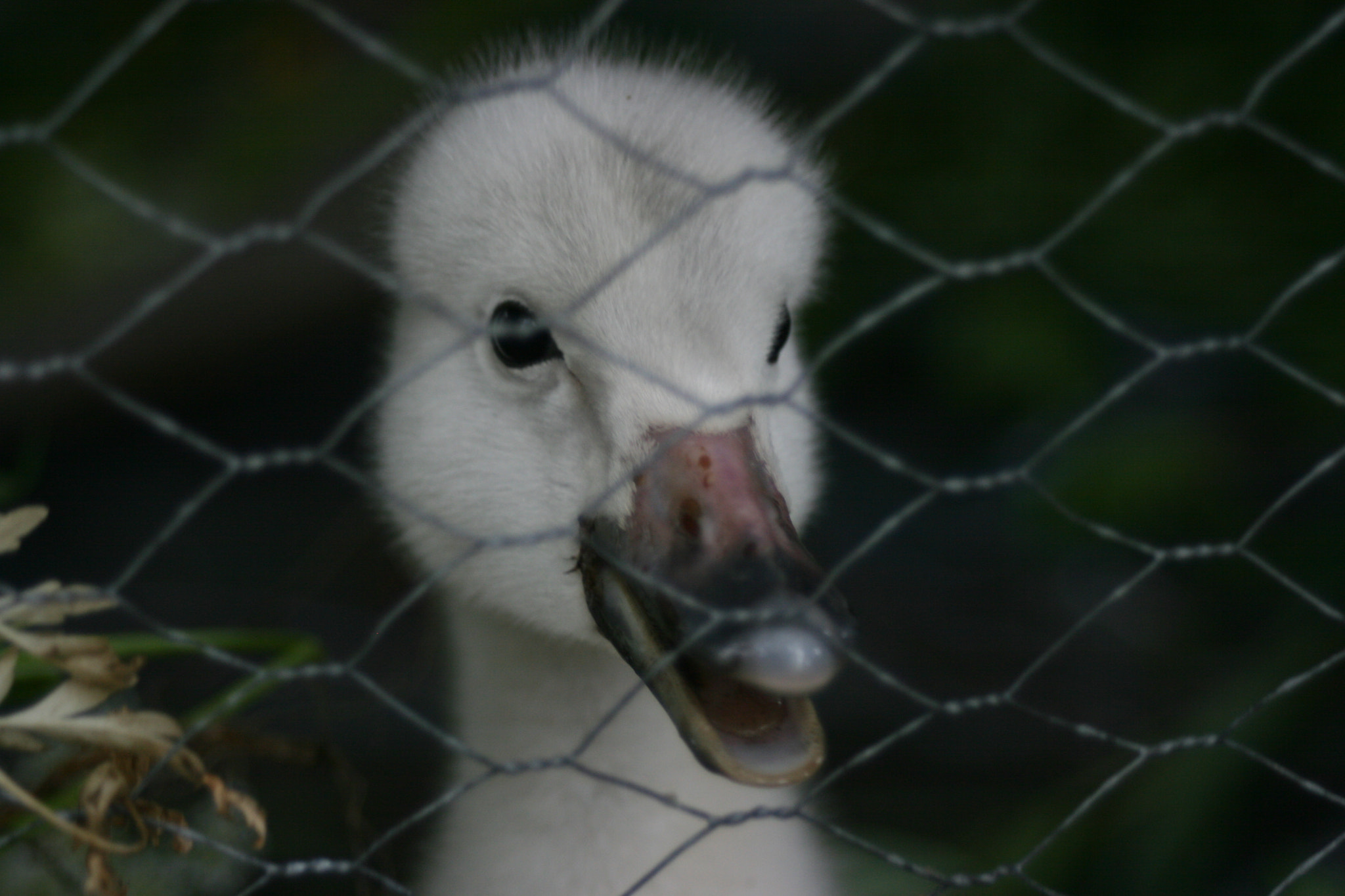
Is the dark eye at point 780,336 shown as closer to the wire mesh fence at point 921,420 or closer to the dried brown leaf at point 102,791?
the wire mesh fence at point 921,420

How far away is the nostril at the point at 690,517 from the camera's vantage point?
116 cm

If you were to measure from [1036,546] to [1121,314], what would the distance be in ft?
1.55

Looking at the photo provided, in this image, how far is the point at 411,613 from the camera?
10.1ft

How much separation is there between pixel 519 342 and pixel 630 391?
0.63ft

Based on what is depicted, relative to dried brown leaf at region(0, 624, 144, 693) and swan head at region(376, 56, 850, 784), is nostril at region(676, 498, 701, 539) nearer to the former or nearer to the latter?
swan head at region(376, 56, 850, 784)

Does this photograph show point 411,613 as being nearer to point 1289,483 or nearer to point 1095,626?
point 1095,626

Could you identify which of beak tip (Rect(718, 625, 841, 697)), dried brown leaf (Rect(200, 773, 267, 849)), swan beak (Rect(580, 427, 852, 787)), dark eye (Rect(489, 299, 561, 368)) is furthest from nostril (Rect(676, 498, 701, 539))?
dried brown leaf (Rect(200, 773, 267, 849))

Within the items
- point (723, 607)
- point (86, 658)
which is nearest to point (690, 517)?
point (723, 607)

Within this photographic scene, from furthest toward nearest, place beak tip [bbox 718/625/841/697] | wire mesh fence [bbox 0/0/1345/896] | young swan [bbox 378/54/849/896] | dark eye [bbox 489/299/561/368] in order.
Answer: wire mesh fence [bbox 0/0/1345/896], dark eye [bbox 489/299/561/368], young swan [bbox 378/54/849/896], beak tip [bbox 718/625/841/697]

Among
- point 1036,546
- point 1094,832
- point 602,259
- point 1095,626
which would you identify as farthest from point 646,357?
point 1095,626

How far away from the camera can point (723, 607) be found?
3.59ft

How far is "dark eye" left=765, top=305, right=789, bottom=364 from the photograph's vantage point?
1.47 meters

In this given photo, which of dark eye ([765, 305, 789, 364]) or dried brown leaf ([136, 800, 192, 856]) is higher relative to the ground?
dark eye ([765, 305, 789, 364])

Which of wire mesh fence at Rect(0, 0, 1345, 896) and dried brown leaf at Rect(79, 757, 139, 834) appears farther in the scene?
wire mesh fence at Rect(0, 0, 1345, 896)
